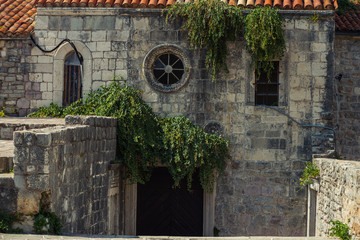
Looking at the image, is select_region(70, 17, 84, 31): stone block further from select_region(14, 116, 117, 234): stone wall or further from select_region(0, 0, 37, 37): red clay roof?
select_region(14, 116, 117, 234): stone wall

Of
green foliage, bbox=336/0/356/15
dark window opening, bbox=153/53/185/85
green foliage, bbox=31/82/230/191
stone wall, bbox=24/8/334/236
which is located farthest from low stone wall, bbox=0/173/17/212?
green foliage, bbox=336/0/356/15

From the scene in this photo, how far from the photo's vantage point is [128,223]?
1121 centimetres

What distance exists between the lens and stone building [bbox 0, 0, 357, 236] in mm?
10820

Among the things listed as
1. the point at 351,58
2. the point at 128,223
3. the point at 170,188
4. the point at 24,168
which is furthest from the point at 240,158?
the point at 24,168

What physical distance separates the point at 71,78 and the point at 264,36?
177 inches

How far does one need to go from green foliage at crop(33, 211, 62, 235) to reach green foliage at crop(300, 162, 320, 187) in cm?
533

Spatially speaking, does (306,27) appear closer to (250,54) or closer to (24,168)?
(250,54)

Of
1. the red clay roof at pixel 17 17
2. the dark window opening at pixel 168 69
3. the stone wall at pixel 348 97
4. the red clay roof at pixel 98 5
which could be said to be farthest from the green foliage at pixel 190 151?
the red clay roof at pixel 17 17

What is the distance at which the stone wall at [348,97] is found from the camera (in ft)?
40.5

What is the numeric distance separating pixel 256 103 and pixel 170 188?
2764mm

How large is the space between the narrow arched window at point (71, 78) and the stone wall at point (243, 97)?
1.11 feet

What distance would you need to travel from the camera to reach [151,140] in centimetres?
1034

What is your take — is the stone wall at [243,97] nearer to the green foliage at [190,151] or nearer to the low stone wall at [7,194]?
the green foliage at [190,151]

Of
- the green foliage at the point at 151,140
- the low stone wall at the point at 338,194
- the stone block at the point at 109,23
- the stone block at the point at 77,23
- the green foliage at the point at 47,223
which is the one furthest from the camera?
the stone block at the point at 77,23
